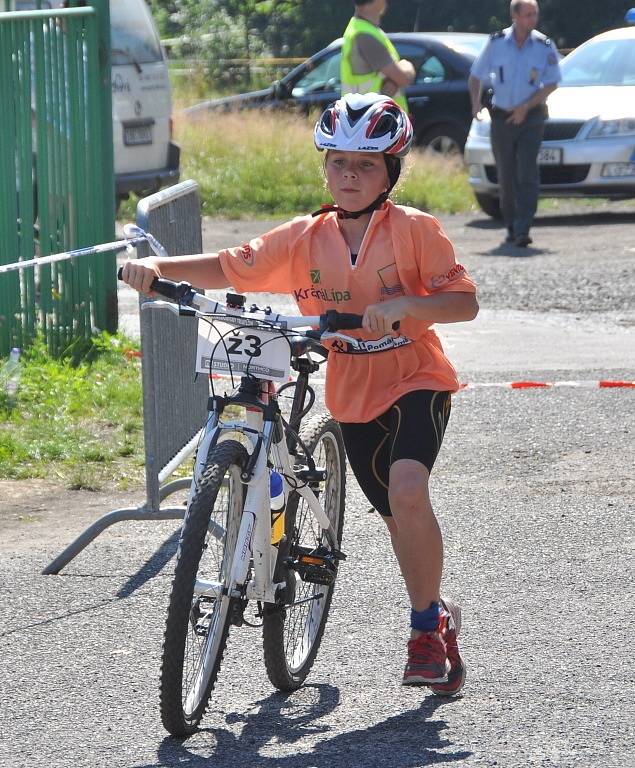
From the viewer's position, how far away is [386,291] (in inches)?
170

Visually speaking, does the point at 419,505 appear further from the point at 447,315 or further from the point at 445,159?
the point at 445,159

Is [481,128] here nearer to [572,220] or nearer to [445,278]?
[572,220]

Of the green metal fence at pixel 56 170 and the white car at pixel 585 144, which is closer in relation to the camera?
the green metal fence at pixel 56 170

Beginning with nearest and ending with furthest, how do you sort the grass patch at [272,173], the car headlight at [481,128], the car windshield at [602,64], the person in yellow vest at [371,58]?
the person in yellow vest at [371,58] → the car headlight at [481,128] → the car windshield at [602,64] → the grass patch at [272,173]

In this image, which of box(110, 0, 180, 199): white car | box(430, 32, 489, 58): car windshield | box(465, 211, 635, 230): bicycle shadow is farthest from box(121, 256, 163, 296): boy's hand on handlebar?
box(430, 32, 489, 58): car windshield

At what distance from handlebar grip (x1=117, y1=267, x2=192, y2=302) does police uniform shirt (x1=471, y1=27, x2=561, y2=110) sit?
30.4 ft

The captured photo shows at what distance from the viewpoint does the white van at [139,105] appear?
530 inches

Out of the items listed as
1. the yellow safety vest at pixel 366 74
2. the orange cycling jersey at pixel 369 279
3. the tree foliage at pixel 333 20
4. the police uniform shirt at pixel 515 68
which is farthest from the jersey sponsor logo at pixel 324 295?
the tree foliage at pixel 333 20

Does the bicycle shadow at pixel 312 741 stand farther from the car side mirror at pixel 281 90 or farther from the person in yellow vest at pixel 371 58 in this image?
the car side mirror at pixel 281 90

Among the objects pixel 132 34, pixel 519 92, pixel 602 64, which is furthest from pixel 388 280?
pixel 602 64

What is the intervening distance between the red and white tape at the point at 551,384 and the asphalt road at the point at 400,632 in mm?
221

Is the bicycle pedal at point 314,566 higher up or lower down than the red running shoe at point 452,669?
higher up

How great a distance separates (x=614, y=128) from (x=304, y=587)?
10461 mm

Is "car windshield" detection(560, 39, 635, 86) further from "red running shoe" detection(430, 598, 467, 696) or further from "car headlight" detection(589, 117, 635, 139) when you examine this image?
"red running shoe" detection(430, 598, 467, 696)
